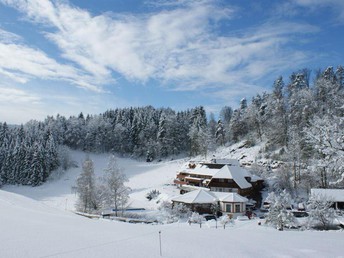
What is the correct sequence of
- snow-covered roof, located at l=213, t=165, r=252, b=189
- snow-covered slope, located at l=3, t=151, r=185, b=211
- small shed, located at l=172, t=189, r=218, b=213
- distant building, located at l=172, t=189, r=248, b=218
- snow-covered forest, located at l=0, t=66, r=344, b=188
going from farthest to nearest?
snow-covered forest, located at l=0, t=66, r=344, b=188 < snow-covered slope, located at l=3, t=151, r=185, b=211 < snow-covered roof, located at l=213, t=165, r=252, b=189 < small shed, located at l=172, t=189, r=218, b=213 < distant building, located at l=172, t=189, r=248, b=218

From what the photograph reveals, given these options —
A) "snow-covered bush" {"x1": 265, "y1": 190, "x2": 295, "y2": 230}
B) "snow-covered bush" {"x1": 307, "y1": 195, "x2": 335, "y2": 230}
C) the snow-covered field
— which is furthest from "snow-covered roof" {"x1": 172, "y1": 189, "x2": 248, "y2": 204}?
the snow-covered field

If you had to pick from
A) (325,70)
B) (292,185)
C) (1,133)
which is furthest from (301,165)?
(1,133)

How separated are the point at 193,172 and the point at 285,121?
28876 mm

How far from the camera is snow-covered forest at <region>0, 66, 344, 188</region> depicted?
57406 millimetres

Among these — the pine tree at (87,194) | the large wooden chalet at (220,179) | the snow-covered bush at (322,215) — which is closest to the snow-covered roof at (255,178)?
the large wooden chalet at (220,179)

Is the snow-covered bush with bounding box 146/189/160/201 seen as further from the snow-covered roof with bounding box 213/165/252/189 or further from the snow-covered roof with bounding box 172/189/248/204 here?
the snow-covered roof with bounding box 213/165/252/189

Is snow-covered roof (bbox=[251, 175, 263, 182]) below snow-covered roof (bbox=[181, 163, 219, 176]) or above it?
below

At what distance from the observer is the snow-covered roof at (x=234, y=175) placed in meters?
48.0

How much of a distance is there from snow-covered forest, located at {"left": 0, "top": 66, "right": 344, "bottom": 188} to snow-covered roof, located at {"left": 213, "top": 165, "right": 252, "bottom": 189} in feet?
23.1

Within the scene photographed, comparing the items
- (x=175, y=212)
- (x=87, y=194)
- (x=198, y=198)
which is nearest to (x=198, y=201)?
(x=198, y=198)

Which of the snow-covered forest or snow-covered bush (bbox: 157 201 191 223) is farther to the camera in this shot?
the snow-covered forest

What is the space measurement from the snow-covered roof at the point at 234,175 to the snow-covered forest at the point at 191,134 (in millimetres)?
7040

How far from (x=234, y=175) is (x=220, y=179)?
8.54 feet

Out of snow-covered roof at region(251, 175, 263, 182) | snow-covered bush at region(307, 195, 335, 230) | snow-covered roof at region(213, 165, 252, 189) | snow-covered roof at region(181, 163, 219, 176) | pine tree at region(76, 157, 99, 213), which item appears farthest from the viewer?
snow-covered roof at region(181, 163, 219, 176)
